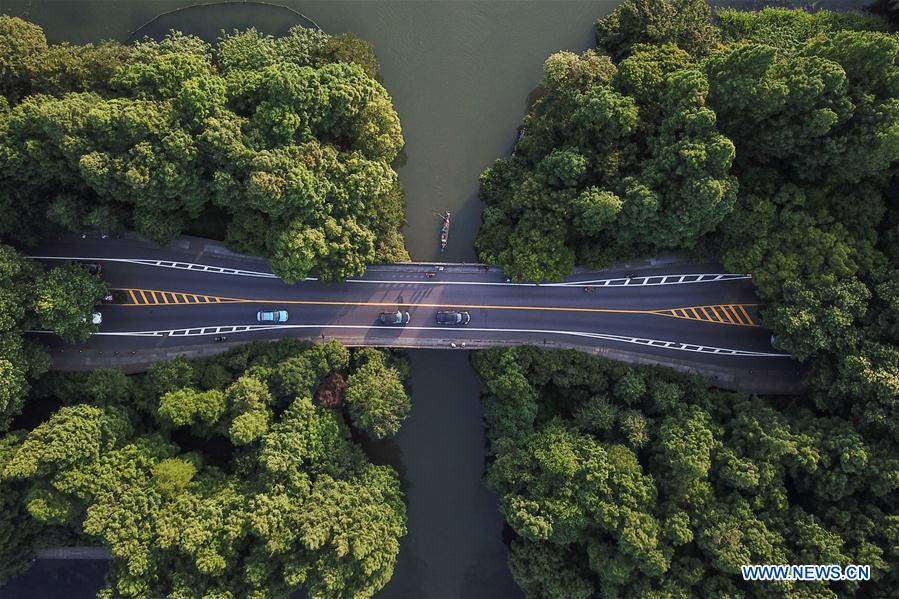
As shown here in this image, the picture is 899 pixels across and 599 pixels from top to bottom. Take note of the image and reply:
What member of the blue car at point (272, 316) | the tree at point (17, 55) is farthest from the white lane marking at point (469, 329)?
the tree at point (17, 55)

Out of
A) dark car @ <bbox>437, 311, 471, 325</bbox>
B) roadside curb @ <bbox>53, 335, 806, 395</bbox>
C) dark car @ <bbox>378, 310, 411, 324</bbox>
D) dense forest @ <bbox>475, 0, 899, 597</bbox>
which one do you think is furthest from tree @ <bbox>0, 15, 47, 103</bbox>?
dense forest @ <bbox>475, 0, 899, 597</bbox>

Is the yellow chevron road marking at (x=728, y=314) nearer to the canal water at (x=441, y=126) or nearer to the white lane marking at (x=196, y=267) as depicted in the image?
the canal water at (x=441, y=126)

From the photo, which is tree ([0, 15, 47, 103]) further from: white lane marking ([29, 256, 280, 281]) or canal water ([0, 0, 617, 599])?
white lane marking ([29, 256, 280, 281])

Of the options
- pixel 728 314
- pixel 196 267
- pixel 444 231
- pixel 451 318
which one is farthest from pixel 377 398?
pixel 728 314

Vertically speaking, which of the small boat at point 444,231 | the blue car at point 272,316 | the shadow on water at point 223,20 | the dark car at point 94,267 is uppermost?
the shadow on water at point 223,20

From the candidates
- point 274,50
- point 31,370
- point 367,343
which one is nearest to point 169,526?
point 31,370

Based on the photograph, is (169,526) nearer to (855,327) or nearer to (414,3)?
(414,3)

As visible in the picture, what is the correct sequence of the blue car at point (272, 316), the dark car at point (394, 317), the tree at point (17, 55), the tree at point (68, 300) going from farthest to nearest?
the dark car at point (394, 317) < the blue car at point (272, 316) < the tree at point (68, 300) < the tree at point (17, 55)
